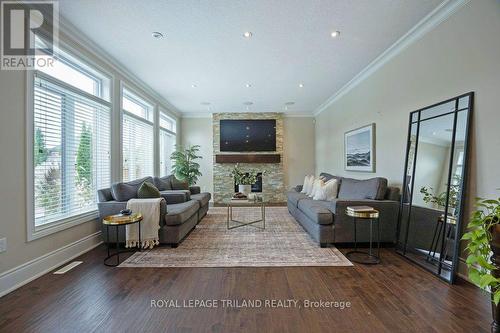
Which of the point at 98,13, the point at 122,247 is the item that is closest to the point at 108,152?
the point at 122,247

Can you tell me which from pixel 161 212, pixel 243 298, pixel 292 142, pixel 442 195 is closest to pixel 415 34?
pixel 442 195

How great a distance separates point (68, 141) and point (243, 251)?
275 centimetres

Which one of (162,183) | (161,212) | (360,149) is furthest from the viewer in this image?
(162,183)

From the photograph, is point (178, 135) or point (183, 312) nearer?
point (183, 312)

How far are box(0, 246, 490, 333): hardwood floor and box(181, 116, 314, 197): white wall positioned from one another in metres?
5.19

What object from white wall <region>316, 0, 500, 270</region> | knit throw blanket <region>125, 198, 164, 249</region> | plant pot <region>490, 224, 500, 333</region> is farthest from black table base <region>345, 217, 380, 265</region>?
knit throw blanket <region>125, 198, 164, 249</region>

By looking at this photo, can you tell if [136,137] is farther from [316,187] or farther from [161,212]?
[316,187]

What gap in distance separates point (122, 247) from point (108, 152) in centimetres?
157

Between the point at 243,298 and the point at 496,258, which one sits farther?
the point at 243,298

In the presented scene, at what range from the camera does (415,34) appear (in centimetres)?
303

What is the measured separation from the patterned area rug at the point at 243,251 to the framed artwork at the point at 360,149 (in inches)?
69.6

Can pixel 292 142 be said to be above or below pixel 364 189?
above

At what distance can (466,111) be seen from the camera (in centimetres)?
239

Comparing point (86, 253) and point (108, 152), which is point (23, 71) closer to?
point (108, 152)
